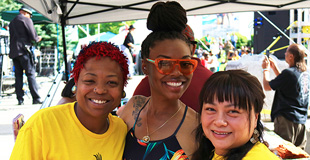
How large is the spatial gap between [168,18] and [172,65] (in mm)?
308

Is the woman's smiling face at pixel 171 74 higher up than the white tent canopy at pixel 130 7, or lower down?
lower down

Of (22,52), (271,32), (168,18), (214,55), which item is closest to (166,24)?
(168,18)

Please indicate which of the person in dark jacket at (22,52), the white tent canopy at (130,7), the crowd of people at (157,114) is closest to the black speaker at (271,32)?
the white tent canopy at (130,7)

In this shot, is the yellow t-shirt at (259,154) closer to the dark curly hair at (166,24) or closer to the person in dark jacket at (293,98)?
the dark curly hair at (166,24)

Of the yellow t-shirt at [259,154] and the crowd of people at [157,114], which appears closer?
the yellow t-shirt at [259,154]

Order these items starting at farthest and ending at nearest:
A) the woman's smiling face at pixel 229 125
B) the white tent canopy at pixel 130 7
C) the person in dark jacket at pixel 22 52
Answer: the person in dark jacket at pixel 22 52
the white tent canopy at pixel 130 7
the woman's smiling face at pixel 229 125

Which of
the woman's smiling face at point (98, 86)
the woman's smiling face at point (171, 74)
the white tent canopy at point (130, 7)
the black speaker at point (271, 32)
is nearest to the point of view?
the woman's smiling face at point (98, 86)

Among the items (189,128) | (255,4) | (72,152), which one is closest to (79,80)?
(72,152)

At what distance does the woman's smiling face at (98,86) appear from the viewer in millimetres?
1631

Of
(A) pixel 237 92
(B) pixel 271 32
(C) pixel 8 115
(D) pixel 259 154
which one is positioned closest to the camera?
(D) pixel 259 154

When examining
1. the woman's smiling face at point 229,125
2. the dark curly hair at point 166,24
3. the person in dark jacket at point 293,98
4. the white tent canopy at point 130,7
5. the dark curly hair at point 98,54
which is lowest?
the person in dark jacket at point 293,98

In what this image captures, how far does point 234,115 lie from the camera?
1.40 m

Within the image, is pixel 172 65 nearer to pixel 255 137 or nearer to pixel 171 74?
pixel 171 74

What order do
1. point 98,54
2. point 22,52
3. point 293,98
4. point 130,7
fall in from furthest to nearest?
point 22,52, point 130,7, point 293,98, point 98,54
